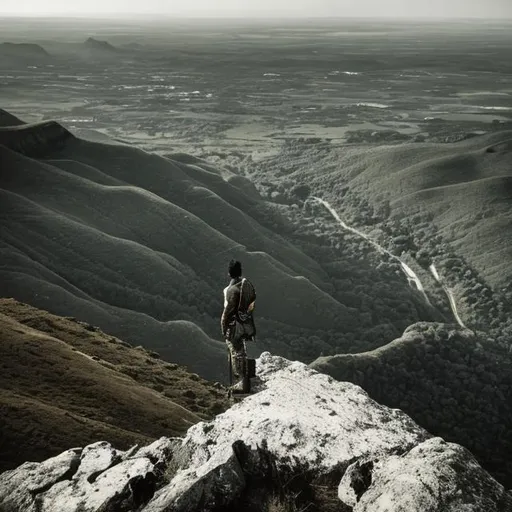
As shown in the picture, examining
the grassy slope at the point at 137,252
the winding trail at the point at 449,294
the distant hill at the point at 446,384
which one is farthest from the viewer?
the winding trail at the point at 449,294

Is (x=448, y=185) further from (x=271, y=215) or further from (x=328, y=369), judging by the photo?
(x=328, y=369)

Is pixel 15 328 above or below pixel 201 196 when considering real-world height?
above

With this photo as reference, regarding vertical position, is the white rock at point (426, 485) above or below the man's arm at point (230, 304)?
below

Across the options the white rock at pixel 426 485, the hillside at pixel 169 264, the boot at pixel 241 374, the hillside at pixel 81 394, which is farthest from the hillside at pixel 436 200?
the white rock at pixel 426 485

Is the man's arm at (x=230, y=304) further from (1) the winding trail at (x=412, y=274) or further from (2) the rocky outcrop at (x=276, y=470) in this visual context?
(1) the winding trail at (x=412, y=274)

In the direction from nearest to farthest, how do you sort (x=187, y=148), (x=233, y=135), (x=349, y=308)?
(x=349, y=308), (x=187, y=148), (x=233, y=135)

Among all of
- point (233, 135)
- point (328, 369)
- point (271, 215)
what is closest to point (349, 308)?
point (328, 369)

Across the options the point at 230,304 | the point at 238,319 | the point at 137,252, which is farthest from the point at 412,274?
the point at 230,304

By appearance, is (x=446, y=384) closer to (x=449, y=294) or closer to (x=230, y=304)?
(x=449, y=294)
